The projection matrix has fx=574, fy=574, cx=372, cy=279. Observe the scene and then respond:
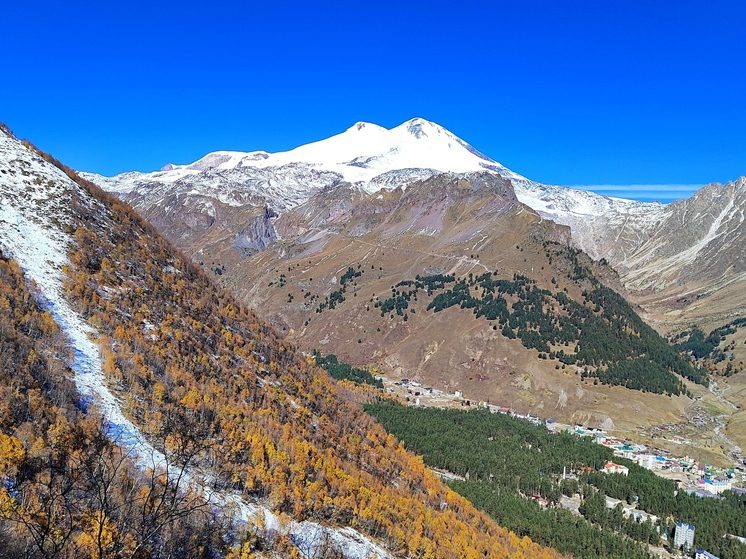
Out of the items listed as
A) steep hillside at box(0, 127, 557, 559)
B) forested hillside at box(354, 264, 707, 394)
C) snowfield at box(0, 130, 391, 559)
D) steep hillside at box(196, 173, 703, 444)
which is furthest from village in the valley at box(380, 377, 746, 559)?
snowfield at box(0, 130, 391, 559)

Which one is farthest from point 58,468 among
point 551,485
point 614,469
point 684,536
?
point 614,469

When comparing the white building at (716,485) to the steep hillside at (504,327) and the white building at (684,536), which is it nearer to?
the white building at (684,536)

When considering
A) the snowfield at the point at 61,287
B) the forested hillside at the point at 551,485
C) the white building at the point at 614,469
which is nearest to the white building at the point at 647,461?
the forested hillside at the point at 551,485

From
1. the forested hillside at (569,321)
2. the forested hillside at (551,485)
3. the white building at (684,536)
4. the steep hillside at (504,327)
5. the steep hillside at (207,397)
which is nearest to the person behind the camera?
the steep hillside at (207,397)

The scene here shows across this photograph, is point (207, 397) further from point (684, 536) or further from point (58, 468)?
point (684, 536)

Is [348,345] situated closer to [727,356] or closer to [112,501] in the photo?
[727,356]

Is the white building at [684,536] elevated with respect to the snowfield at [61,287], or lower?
lower

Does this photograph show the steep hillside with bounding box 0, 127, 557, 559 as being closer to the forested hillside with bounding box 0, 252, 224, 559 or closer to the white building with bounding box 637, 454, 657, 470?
the forested hillside with bounding box 0, 252, 224, 559
